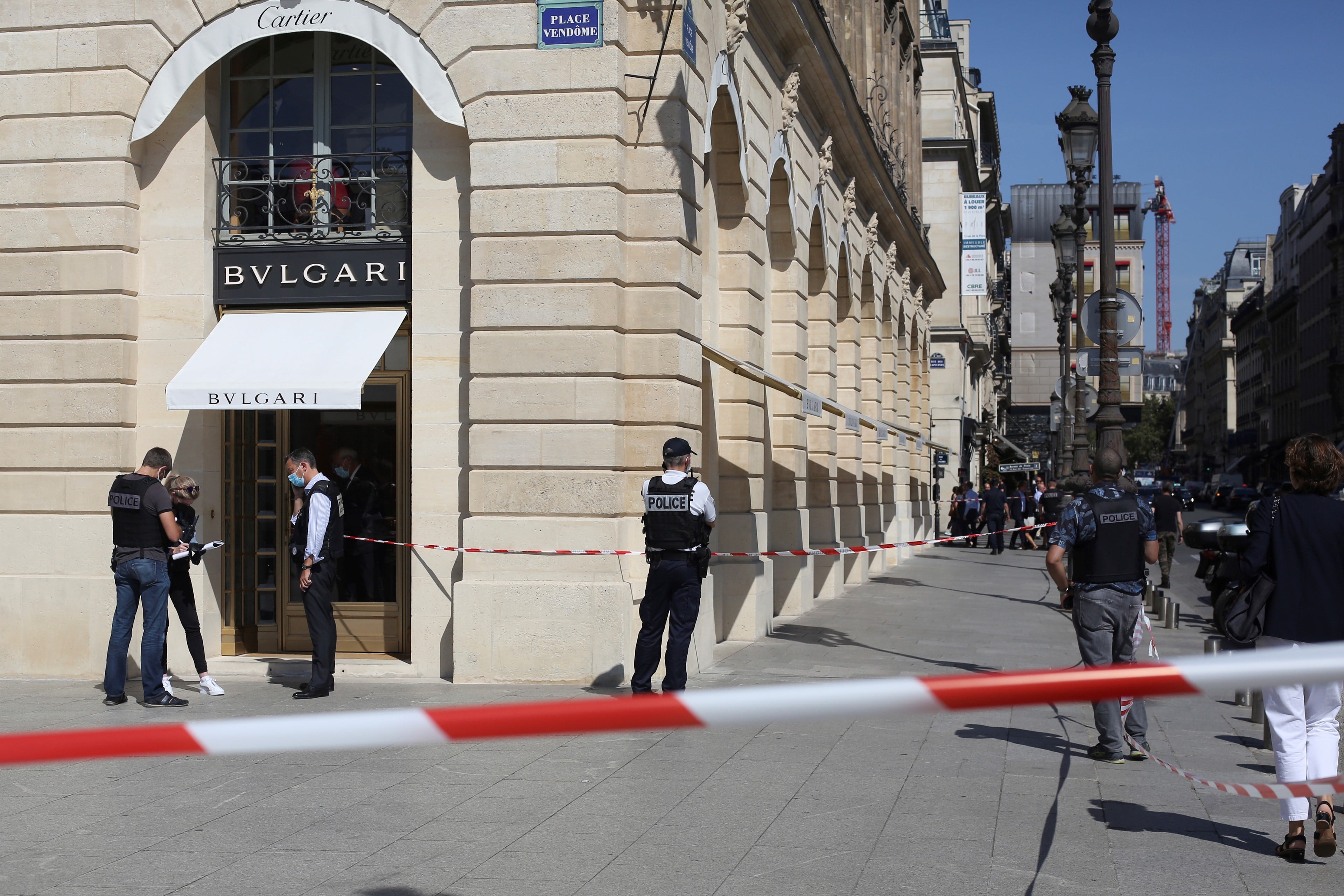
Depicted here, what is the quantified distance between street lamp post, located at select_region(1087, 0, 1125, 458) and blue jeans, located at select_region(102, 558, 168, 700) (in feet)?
30.5

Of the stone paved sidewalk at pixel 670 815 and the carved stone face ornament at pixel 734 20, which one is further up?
the carved stone face ornament at pixel 734 20

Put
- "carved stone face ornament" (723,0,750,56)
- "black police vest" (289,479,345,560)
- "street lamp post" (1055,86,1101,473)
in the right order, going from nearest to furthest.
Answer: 1. "black police vest" (289,479,345,560)
2. "carved stone face ornament" (723,0,750,56)
3. "street lamp post" (1055,86,1101,473)

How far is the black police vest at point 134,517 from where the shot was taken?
387 inches

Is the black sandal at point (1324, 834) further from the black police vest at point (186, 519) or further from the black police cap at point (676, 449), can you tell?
the black police vest at point (186, 519)

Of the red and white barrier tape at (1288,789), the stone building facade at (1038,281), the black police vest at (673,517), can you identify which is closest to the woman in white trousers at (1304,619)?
the red and white barrier tape at (1288,789)

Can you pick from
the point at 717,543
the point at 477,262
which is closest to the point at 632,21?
the point at 477,262

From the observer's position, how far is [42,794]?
22.6 feet

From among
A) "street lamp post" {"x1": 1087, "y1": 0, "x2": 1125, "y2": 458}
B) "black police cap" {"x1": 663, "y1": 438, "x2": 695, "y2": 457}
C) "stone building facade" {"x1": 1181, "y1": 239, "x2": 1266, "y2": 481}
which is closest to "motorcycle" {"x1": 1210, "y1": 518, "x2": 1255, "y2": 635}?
"street lamp post" {"x1": 1087, "y1": 0, "x2": 1125, "y2": 458}

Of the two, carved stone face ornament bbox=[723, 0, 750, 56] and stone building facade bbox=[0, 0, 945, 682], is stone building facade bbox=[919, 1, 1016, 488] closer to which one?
carved stone face ornament bbox=[723, 0, 750, 56]

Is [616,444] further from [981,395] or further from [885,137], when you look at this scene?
[981,395]

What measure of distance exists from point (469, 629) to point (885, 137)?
20.2 metres

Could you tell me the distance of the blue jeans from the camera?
32.1 ft

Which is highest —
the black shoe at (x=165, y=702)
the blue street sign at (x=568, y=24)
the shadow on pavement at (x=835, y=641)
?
the blue street sign at (x=568, y=24)

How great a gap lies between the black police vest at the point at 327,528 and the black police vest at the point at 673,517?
237 cm
